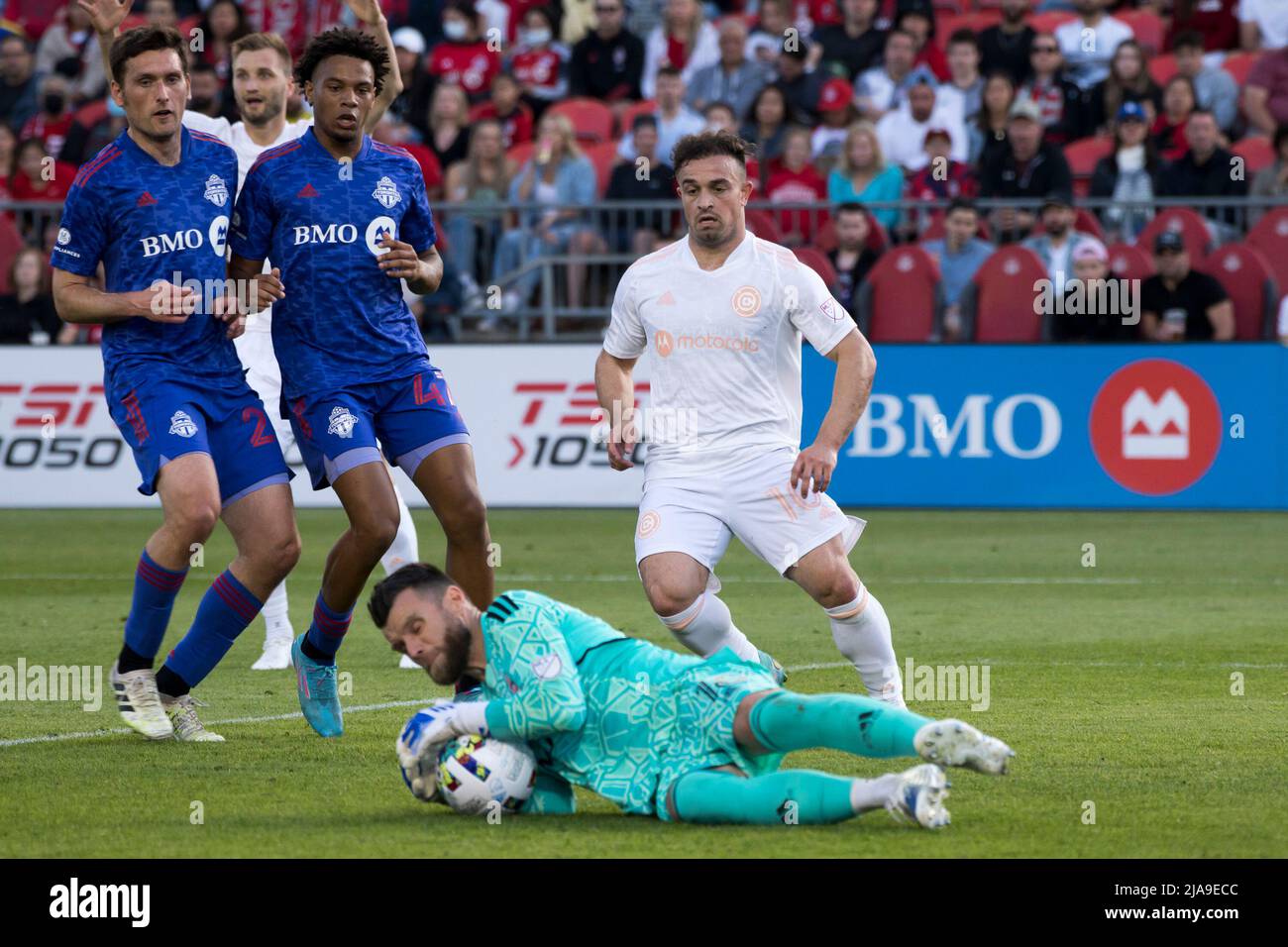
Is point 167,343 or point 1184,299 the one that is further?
point 1184,299

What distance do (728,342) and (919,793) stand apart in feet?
7.90

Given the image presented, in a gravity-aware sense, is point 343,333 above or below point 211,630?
above

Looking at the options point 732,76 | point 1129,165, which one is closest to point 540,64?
point 732,76

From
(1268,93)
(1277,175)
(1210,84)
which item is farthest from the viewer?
(1210,84)

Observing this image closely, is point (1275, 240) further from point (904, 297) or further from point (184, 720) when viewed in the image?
point (184, 720)

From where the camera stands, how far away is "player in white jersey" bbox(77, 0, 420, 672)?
25.9 ft

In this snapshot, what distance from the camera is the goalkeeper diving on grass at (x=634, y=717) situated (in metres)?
5.12

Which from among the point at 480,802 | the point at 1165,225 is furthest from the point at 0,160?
the point at 480,802

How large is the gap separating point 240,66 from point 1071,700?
4537 millimetres

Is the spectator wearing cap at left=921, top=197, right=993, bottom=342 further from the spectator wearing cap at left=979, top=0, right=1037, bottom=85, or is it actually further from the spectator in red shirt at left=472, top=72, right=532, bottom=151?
the spectator in red shirt at left=472, top=72, right=532, bottom=151

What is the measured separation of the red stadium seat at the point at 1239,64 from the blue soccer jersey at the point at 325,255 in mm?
13818

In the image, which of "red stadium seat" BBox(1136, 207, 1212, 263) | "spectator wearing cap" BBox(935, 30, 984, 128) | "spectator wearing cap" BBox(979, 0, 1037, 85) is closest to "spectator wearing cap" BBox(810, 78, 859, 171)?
"spectator wearing cap" BBox(935, 30, 984, 128)

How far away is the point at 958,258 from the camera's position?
54.1 feet

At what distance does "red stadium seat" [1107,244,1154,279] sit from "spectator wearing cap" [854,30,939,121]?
3.53 m
